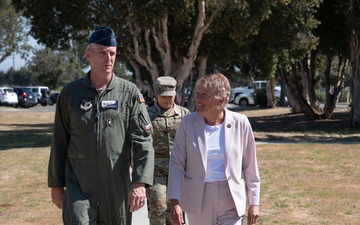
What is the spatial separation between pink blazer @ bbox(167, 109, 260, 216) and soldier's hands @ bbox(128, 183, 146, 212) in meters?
0.38

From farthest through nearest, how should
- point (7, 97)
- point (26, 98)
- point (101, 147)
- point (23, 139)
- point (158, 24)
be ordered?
point (26, 98) < point (7, 97) < point (23, 139) < point (158, 24) < point (101, 147)

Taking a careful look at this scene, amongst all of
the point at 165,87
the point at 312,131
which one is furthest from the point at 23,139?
the point at 165,87

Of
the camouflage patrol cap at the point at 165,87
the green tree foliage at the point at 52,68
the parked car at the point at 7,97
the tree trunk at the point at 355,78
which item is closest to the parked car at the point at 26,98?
the parked car at the point at 7,97

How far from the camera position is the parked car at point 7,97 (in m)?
55.1

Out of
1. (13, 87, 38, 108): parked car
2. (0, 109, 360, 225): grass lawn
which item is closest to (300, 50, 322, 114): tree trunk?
(0, 109, 360, 225): grass lawn

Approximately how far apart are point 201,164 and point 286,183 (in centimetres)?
759

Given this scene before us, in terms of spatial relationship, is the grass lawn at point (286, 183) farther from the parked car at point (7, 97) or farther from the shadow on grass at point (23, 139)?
the parked car at point (7, 97)

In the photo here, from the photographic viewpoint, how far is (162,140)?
6.76 metres

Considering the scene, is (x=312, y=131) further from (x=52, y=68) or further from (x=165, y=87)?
(x=52, y=68)

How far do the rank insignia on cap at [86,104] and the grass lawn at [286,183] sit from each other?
4736 mm

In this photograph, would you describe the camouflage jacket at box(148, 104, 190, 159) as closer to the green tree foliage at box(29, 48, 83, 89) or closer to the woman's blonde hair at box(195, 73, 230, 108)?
the woman's blonde hair at box(195, 73, 230, 108)

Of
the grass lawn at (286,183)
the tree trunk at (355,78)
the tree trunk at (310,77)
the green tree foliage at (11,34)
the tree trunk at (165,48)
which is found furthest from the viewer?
the green tree foliage at (11,34)

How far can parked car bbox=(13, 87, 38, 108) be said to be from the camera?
55.9 m

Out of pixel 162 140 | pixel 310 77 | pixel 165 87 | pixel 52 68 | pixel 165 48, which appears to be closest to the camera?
pixel 162 140
